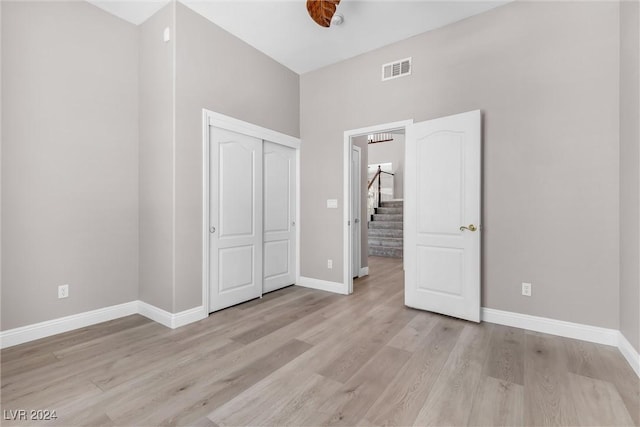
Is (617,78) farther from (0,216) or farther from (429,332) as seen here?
(0,216)

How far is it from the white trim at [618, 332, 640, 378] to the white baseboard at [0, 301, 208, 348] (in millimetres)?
3587

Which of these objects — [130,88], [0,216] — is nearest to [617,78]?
[130,88]

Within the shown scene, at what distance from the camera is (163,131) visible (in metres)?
3.01

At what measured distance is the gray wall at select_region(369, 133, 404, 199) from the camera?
33.1 feet

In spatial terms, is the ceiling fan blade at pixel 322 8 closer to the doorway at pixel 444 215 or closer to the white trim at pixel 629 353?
the doorway at pixel 444 215

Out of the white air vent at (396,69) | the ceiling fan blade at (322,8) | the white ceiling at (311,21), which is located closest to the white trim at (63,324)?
the white ceiling at (311,21)

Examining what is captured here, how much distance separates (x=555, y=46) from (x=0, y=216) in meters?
5.04

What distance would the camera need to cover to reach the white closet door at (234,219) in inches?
131

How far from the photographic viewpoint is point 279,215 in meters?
4.27

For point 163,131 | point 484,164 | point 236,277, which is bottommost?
point 236,277

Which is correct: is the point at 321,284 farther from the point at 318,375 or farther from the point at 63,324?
the point at 63,324

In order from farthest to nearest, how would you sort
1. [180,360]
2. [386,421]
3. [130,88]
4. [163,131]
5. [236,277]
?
1. [236,277]
2. [130,88]
3. [163,131]
4. [180,360]
5. [386,421]

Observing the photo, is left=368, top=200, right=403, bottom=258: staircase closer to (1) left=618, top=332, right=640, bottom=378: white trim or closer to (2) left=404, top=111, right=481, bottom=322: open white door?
(2) left=404, top=111, right=481, bottom=322: open white door

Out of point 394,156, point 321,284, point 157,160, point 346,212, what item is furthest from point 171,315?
point 394,156
